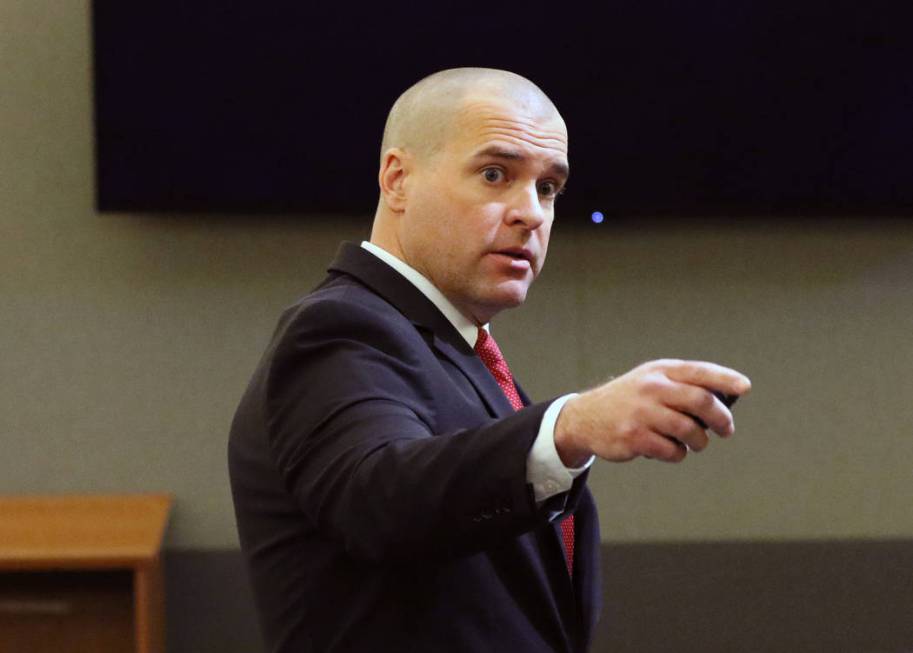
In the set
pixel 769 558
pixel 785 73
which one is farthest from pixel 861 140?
pixel 769 558

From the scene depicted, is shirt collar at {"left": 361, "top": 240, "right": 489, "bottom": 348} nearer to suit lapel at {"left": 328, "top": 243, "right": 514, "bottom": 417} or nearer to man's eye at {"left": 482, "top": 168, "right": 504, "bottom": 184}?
suit lapel at {"left": 328, "top": 243, "right": 514, "bottom": 417}

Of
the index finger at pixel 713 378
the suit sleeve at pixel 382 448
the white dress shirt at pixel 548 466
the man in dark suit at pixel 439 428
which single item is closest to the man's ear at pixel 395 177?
the man in dark suit at pixel 439 428

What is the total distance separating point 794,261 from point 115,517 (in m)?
1.82

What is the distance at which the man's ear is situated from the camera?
5.55ft

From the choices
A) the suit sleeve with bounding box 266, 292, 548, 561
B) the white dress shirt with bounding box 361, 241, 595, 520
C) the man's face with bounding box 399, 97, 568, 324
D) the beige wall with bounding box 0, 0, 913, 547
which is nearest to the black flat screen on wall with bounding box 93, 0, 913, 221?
the beige wall with bounding box 0, 0, 913, 547

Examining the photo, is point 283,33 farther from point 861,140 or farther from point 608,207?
point 861,140

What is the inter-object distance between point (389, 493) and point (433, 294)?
0.48 metres

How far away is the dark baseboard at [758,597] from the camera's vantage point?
3.55 m

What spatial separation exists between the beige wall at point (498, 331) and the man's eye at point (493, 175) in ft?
6.04

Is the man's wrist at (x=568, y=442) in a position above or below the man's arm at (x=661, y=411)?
below

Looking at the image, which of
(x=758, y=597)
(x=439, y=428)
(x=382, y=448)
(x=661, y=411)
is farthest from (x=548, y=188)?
(x=758, y=597)

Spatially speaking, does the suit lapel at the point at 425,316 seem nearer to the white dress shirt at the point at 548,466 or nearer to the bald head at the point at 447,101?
the bald head at the point at 447,101

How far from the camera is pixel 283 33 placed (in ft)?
10.8

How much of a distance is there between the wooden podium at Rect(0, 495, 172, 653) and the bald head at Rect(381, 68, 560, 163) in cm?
155
